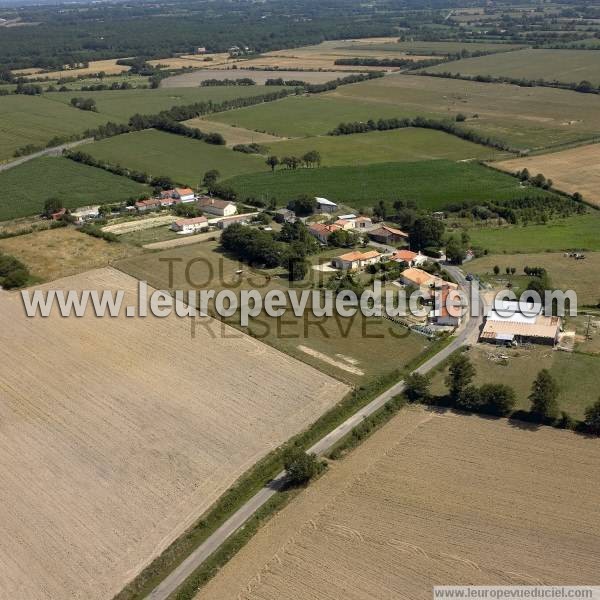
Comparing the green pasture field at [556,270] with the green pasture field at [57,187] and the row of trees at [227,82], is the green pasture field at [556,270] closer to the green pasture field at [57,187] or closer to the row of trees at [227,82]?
the green pasture field at [57,187]

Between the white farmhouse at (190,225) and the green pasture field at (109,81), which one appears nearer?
the white farmhouse at (190,225)

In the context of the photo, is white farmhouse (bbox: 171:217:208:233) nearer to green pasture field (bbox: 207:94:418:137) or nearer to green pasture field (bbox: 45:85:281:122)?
green pasture field (bbox: 207:94:418:137)

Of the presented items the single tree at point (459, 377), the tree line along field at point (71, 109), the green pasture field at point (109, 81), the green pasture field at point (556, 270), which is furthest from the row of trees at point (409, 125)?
the single tree at point (459, 377)

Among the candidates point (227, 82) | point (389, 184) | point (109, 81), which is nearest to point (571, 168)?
point (389, 184)

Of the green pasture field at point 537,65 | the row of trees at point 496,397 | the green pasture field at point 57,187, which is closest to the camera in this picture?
the row of trees at point 496,397

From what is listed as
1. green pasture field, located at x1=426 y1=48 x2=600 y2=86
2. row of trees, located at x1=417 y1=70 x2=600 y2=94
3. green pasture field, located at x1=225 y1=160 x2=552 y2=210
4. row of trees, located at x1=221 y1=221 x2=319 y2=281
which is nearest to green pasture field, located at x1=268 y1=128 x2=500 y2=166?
green pasture field, located at x1=225 y1=160 x2=552 y2=210

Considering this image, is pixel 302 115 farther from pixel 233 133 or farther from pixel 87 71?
pixel 87 71
